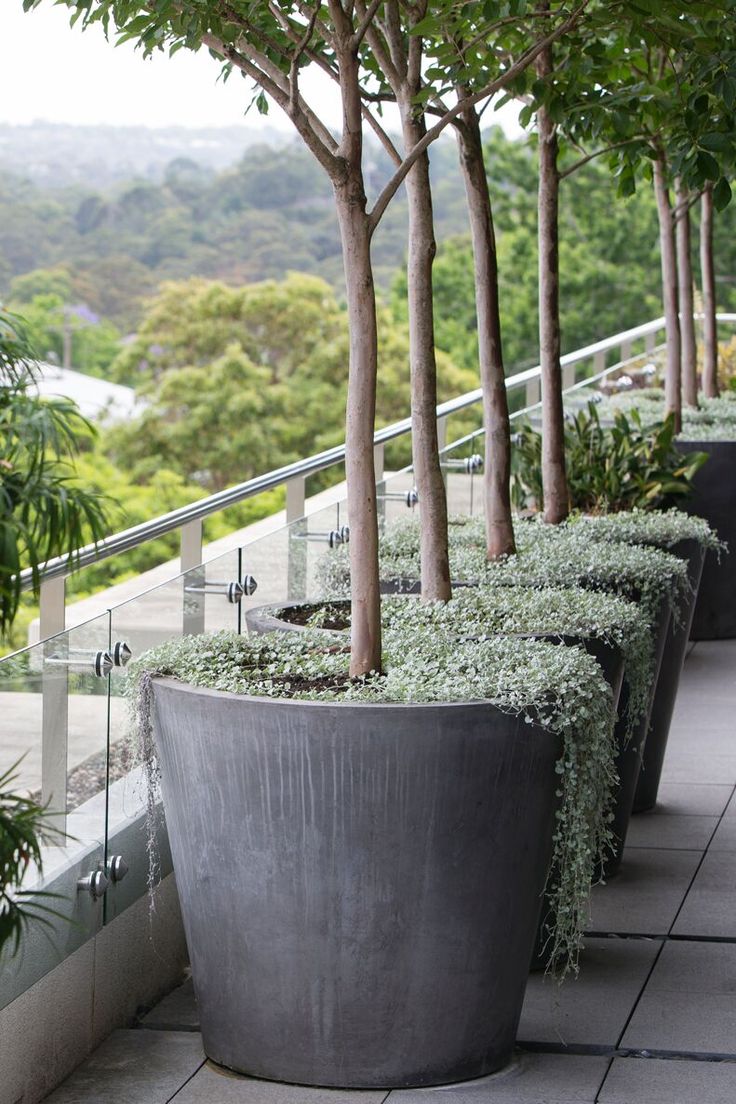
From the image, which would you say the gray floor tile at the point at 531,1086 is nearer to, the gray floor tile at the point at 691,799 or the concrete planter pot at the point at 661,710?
the concrete planter pot at the point at 661,710

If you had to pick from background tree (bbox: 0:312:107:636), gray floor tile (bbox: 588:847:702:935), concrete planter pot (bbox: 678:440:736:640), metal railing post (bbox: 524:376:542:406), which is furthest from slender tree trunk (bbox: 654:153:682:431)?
background tree (bbox: 0:312:107:636)

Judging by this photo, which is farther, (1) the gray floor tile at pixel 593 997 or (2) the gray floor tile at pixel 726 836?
(2) the gray floor tile at pixel 726 836

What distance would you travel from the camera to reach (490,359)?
5523 mm

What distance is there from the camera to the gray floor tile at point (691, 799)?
5520 mm

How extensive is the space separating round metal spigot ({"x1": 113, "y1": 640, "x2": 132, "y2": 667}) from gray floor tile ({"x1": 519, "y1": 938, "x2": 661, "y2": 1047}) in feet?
4.18

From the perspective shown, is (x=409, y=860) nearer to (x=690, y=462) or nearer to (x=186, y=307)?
(x=690, y=462)

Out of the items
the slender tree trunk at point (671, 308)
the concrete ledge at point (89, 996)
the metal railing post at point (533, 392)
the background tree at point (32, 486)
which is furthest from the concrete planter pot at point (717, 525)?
the background tree at point (32, 486)

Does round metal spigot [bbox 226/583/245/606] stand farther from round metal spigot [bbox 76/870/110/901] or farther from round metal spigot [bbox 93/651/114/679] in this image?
round metal spigot [bbox 76/870/110/901]

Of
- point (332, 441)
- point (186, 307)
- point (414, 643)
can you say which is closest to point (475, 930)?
point (414, 643)

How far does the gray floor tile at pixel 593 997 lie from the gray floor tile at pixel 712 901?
0.57 feet

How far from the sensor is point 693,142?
4176 millimetres

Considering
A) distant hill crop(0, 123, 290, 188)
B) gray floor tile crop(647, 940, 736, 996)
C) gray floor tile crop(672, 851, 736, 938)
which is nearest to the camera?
gray floor tile crop(647, 940, 736, 996)

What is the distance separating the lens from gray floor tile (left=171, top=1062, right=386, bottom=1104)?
3.30m

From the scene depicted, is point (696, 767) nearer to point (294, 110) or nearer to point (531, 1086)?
point (531, 1086)
